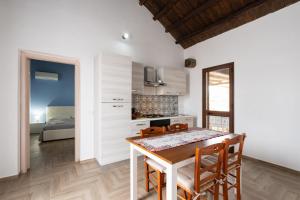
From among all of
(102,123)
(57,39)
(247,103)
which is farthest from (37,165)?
(247,103)

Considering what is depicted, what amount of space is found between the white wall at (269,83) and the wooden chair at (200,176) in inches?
82.3

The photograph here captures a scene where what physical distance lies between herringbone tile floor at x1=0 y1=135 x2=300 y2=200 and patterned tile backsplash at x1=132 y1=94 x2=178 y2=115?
141cm

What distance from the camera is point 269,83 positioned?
108 inches

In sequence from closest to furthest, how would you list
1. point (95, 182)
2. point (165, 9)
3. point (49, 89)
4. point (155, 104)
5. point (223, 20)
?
point (95, 182) → point (223, 20) → point (165, 9) → point (155, 104) → point (49, 89)

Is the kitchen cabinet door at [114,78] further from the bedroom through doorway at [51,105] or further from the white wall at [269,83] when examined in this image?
the white wall at [269,83]

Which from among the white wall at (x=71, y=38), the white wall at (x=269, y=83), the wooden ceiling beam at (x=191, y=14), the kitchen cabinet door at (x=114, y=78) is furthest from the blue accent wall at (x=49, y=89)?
the white wall at (x=269, y=83)

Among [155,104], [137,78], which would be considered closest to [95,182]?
[137,78]

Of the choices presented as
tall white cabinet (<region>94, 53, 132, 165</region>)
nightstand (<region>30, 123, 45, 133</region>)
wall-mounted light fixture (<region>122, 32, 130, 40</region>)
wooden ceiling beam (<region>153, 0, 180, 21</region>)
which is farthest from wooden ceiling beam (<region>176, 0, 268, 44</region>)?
nightstand (<region>30, 123, 45, 133</region>)

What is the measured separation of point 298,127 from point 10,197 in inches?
176

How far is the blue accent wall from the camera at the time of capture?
5.42 meters

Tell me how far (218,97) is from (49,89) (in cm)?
612

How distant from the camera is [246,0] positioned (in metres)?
2.78

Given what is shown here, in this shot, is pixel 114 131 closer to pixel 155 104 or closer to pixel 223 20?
pixel 155 104

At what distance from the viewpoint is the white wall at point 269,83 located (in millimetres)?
2479
